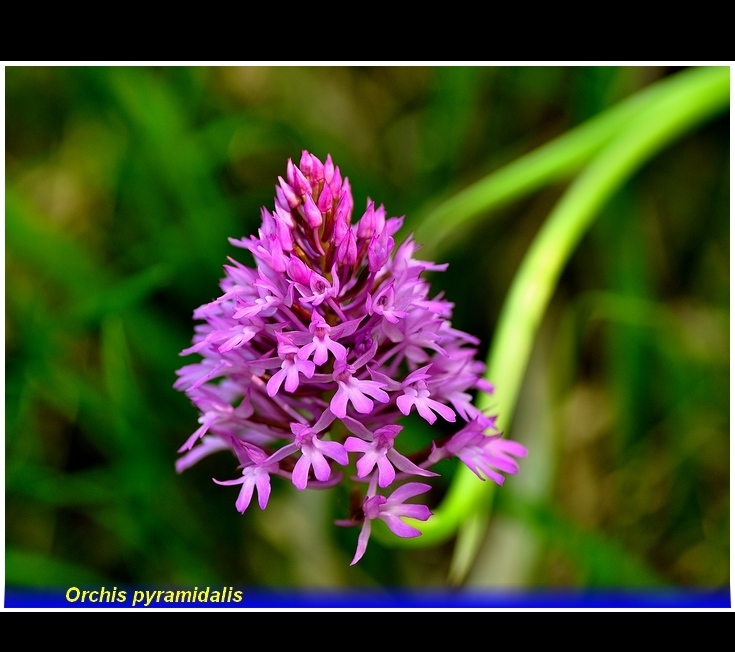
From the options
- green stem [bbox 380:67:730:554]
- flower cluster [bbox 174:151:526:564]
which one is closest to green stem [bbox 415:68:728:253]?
green stem [bbox 380:67:730:554]

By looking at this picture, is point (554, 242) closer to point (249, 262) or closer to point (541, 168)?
point (541, 168)

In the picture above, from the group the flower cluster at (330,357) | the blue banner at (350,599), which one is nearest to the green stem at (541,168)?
the flower cluster at (330,357)

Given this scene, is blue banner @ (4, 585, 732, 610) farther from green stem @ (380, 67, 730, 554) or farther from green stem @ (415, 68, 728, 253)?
green stem @ (415, 68, 728, 253)

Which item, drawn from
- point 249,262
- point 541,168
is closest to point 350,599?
point 249,262

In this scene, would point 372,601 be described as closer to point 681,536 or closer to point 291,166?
point 681,536

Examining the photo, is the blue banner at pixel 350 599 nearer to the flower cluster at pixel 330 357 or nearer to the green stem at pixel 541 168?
the flower cluster at pixel 330 357
